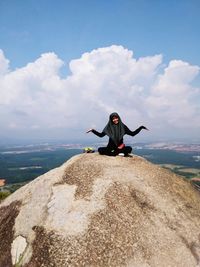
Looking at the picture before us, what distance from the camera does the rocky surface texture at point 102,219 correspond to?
416 inches

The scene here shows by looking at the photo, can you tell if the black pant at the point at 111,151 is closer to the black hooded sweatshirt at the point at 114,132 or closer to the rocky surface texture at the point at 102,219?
the black hooded sweatshirt at the point at 114,132

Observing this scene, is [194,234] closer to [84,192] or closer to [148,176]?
[148,176]

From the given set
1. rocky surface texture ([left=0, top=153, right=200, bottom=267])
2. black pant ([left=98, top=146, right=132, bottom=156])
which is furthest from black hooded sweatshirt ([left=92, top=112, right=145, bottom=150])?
rocky surface texture ([left=0, top=153, right=200, bottom=267])

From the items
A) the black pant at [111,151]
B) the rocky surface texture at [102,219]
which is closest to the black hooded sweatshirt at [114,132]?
the black pant at [111,151]

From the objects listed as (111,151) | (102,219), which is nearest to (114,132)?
(111,151)

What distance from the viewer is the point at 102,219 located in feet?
37.5

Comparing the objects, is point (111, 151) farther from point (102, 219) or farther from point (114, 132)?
point (102, 219)

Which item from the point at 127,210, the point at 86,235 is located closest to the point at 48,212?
the point at 86,235

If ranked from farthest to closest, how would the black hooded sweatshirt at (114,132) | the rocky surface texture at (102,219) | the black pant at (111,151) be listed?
the black hooded sweatshirt at (114,132) → the black pant at (111,151) → the rocky surface texture at (102,219)

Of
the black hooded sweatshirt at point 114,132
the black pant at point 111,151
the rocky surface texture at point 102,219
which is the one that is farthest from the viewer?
the black hooded sweatshirt at point 114,132

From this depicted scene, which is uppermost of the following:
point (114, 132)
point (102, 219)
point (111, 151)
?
point (114, 132)

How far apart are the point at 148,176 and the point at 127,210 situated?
2532mm

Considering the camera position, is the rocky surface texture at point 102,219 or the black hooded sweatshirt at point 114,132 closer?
the rocky surface texture at point 102,219

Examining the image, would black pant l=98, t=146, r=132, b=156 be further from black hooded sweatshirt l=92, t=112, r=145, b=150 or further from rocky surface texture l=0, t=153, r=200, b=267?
rocky surface texture l=0, t=153, r=200, b=267
